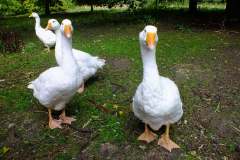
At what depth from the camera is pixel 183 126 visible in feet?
17.5

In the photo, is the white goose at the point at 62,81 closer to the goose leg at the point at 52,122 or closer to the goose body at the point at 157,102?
the goose leg at the point at 52,122

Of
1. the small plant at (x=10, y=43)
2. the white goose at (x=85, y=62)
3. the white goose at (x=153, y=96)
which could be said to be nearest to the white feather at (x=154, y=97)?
the white goose at (x=153, y=96)

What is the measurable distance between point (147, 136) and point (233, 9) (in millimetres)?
8154

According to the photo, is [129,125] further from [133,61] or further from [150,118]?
[133,61]

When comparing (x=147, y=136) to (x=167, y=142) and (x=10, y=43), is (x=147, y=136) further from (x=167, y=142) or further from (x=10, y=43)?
(x=10, y=43)

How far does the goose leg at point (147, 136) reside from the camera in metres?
4.93

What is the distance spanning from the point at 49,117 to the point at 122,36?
17.5 ft

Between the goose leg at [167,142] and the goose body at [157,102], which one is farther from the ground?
the goose body at [157,102]

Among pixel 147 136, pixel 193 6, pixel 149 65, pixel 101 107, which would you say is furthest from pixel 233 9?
pixel 149 65

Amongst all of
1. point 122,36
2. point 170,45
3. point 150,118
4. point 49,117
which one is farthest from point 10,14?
point 150,118

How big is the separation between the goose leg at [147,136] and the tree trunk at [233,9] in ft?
26.1

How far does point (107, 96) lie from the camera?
6.34m

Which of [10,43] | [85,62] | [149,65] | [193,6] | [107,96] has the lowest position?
[107,96]

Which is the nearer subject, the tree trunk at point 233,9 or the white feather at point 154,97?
the white feather at point 154,97
